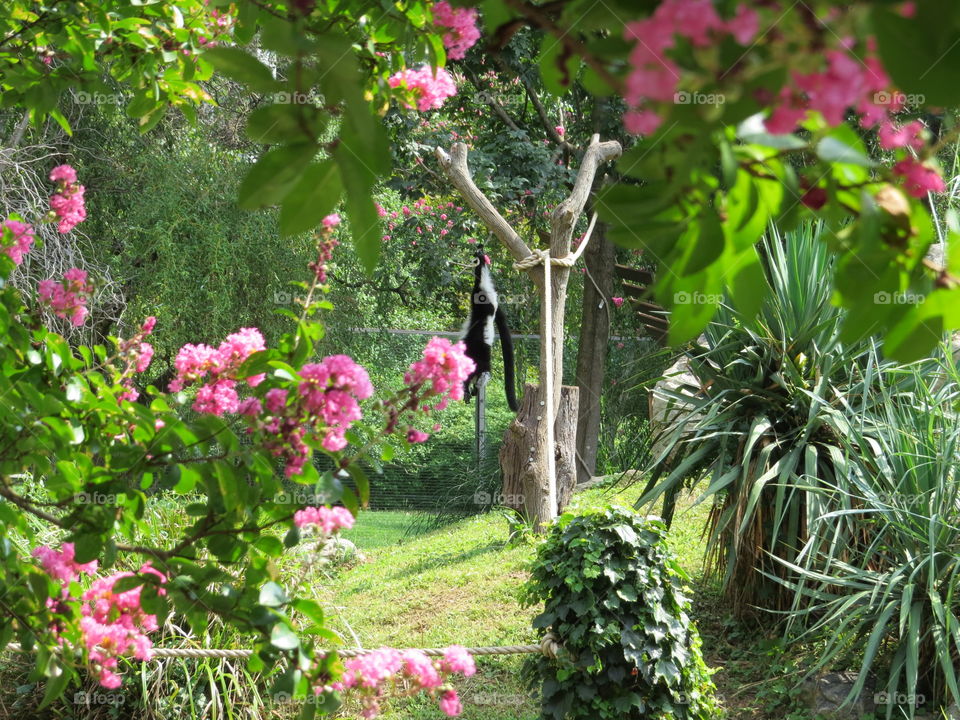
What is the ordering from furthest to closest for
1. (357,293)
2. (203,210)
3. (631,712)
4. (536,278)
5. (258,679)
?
(357,293), (203,210), (536,278), (258,679), (631,712)

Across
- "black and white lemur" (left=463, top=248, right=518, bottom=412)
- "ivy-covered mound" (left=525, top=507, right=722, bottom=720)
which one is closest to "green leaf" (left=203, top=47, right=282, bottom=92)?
"ivy-covered mound" (left=525, top=507, right=722, bottom=720)

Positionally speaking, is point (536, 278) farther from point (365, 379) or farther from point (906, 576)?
point (365, 379)

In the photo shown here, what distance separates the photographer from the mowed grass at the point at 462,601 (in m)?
3.78

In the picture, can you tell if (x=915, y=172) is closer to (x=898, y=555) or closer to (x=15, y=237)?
(x=15, y=237)

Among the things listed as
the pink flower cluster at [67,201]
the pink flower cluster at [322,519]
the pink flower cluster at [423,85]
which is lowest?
the pink flower cluster at [322,519]

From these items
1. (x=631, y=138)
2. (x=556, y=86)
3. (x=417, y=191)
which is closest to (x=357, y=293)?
(x=417, y=191)

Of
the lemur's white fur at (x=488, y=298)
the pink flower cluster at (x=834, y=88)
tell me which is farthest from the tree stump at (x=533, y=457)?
the pink flower cluster at (x=834, y=88)

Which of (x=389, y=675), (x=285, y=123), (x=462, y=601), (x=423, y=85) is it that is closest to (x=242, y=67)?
(x=285, y=123)

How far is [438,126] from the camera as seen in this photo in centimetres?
780

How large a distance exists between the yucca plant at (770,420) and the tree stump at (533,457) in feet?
4.36

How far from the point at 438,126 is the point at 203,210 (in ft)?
7.46

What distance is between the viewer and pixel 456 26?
44.1 inches

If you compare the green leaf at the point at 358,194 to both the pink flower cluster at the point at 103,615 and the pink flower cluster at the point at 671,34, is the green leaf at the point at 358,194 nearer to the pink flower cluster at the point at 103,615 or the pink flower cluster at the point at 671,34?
the pink flower cluster at the point at 671,34

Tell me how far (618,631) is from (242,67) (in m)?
2.71
